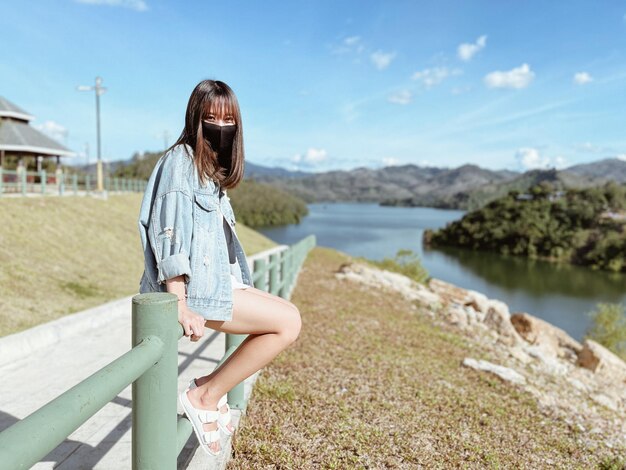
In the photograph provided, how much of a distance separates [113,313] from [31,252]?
4.76 meters

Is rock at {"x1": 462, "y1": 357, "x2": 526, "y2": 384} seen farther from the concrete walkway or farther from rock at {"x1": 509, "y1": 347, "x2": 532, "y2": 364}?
the concrete walkway

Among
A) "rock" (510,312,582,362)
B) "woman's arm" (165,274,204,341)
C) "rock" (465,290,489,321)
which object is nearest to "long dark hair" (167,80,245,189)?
"woman's arm" (165,274,204,341)

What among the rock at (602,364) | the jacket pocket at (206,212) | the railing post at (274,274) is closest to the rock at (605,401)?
the rock at (602,364)

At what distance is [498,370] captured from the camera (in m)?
5.57

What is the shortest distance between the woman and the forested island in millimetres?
66285

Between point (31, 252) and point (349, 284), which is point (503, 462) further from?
point (31, 252)

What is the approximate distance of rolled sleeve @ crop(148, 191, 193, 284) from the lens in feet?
5.85

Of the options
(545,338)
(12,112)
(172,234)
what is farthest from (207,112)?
(12,112)

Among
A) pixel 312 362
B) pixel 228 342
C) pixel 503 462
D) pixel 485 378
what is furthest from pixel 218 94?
pixel 485 378

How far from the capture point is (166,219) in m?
1.81

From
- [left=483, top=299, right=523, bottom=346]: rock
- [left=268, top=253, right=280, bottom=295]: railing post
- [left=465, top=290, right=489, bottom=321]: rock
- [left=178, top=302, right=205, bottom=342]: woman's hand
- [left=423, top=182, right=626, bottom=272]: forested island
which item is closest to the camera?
[left=178, top=302, right=205, bottom=342]: woman's hand

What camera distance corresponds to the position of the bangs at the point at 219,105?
202 centimetres

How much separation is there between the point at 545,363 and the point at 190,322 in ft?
24.8

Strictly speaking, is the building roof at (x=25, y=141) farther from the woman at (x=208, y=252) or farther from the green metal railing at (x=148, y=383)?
the green metal railing at (x=148, y=383)
